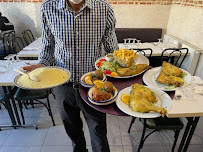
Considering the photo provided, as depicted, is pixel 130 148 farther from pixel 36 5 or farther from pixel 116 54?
pixel 36 5

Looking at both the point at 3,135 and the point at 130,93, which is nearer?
the point at 130,93

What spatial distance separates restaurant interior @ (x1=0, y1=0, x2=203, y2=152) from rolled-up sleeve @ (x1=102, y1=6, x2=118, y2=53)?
0.31 ft

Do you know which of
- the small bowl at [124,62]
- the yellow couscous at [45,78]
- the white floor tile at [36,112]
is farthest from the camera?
Answer: the white floor tile at [36,112]

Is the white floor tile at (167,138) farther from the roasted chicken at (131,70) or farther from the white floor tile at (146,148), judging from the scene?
the roasted chicken at (131,70)

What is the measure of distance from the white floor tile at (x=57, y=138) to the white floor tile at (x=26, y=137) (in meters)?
0.07

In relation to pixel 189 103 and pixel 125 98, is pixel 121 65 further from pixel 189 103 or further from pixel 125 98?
pixel 189 103

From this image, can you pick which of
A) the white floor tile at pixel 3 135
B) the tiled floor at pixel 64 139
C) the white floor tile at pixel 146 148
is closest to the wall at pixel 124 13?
the tiled floor at pixel 64 139

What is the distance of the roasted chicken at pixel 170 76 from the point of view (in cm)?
118

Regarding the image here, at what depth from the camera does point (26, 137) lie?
2207mm

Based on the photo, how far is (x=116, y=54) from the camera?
138 cm

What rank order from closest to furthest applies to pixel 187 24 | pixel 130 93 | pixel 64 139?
pixel 130 93 < pixel 64 139 < pixel 187 24

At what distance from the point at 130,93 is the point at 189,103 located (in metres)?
0.59

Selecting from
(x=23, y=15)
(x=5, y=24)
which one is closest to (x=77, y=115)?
(x=5, y=24)

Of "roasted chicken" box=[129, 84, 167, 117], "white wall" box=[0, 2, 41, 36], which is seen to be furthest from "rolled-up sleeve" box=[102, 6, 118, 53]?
"white wall" box=[0, 2, 41, 36]
